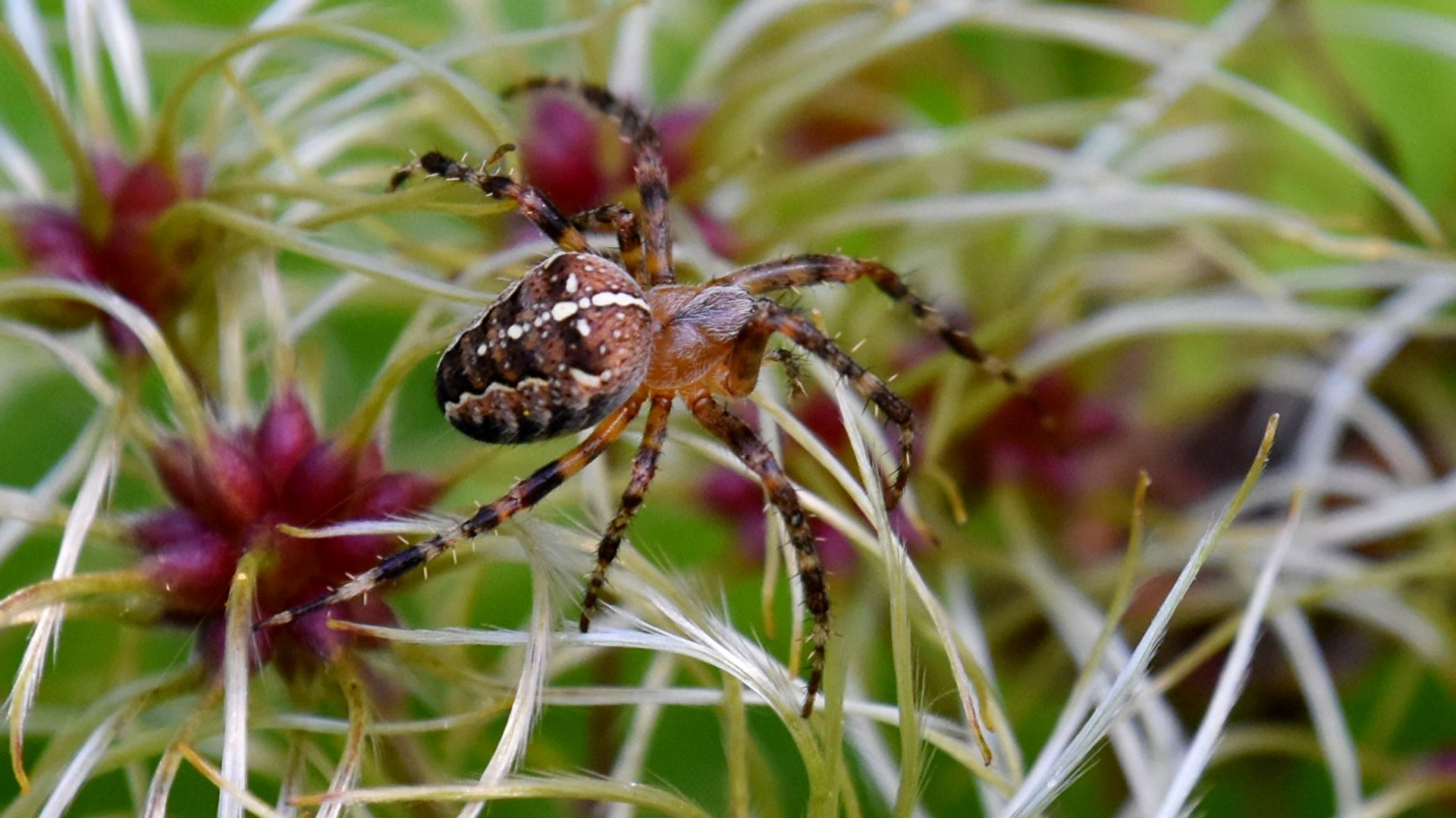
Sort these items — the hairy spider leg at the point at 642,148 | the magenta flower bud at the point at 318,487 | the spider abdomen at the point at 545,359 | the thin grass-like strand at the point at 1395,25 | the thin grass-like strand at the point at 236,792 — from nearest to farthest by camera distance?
the thin grass-like strand at the point at 236,792 < the magenta flower bud at the point at 318,487 < the spider abdomen at the point at 545,359 < the hairy spider leg at the point at 642,148 < the thin grass-like strand at the point at 1395,25

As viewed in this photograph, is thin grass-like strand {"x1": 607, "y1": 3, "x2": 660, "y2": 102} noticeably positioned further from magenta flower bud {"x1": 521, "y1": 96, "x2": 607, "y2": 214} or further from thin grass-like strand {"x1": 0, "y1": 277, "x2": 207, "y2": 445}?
thin grass-like strand {"x1": 0, "y1": 277, "x2": 207, "y2": 445}

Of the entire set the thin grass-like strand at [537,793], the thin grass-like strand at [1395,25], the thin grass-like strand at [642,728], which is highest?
the thin grass-like strand at [1395,25]

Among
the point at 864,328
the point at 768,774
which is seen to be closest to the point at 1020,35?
the point at 864,328

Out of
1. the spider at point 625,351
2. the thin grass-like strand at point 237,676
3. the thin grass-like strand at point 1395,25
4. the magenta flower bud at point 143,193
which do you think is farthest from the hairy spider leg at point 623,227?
the thin grass-like strand at point 1395,25

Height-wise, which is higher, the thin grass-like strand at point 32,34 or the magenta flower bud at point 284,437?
the thin grass-like strand at point 32,34

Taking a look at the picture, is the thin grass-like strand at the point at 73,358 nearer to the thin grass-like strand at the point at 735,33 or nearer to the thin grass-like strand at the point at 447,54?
the thin grass-like strand at the point at 447,54

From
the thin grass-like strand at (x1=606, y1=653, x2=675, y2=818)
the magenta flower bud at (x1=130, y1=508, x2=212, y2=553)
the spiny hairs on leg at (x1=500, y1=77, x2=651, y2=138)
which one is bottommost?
the thin grass-like strand at (x1=606, y1=653, x2=675, y2=818)

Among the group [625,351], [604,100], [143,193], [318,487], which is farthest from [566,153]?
[318,487]

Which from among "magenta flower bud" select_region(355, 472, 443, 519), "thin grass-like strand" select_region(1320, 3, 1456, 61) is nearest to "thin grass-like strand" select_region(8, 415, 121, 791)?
"magenta flower bud" select_region(355, 472, 443, 519)
